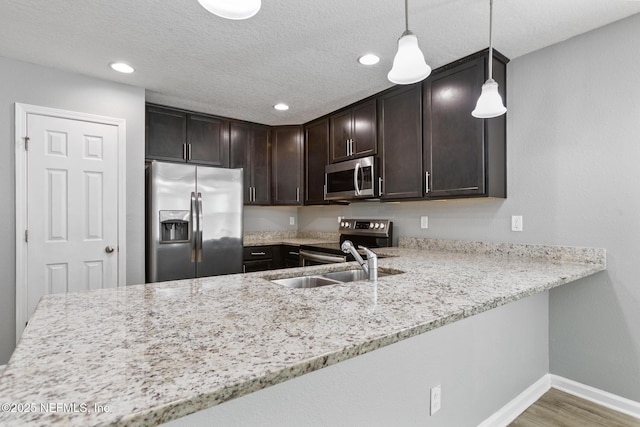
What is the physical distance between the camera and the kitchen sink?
1.82 m

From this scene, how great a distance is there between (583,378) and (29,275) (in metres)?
4.06

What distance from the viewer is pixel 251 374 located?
0.67 m

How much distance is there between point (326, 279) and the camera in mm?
1902

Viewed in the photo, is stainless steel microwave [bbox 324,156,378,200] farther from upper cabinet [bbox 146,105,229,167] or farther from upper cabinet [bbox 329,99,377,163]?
upper cabinet [bbox 146,105,229,167]

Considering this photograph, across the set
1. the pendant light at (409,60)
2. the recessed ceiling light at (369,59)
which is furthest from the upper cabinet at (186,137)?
the pendant light at (409,60)

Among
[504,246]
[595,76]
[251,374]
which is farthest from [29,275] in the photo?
[595,76]

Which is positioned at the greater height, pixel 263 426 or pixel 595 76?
pixel 595 76

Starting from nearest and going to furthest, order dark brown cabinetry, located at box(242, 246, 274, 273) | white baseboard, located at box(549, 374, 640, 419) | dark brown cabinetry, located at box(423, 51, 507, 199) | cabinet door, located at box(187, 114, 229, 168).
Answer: white baseboard, located at box(549, 374, 640, 419), dark brown cabinetry, located at box(423, 51, 507, 199), cabinet door, located at box(187, 114, 229, 168), dark brown cabinetry, located at box(242, 246, 274, 273)

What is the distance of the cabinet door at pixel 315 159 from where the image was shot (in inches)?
152

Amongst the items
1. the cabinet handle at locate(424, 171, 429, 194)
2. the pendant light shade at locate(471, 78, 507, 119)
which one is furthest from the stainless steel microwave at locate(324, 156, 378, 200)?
the pendant light shade at locate(471, 78, 507, 119)

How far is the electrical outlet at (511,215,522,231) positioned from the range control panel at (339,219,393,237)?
1160mm

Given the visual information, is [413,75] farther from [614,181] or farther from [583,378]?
[583,378]

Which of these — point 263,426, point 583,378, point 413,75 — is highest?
point 413,75

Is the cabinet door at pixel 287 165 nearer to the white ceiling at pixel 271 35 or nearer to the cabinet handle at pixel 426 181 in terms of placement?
the white ceiling at pixel 271 35
